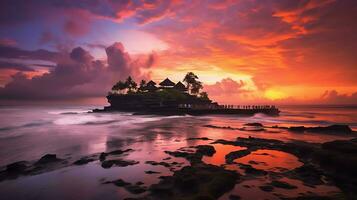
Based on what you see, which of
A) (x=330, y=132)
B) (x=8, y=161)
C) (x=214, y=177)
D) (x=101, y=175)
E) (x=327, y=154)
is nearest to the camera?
(x=214, y=177)

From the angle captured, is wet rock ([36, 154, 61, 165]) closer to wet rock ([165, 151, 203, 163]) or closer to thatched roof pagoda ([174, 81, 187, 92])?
wet rock ([165, 151, 203, 163])

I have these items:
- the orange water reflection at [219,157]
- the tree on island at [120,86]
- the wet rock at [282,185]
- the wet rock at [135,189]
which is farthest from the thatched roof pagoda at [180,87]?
the wet rock at [135,189]

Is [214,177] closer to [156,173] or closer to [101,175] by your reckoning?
[156,173]

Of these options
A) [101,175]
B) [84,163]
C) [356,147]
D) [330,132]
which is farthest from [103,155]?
[330,132]

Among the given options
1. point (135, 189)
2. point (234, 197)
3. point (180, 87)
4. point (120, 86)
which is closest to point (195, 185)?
point (234, 197)

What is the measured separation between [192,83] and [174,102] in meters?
16.6

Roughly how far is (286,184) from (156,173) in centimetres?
583

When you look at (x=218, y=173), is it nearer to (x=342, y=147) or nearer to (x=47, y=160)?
(x=342, y=147)

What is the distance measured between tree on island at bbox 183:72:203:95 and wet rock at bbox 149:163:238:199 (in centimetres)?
8877

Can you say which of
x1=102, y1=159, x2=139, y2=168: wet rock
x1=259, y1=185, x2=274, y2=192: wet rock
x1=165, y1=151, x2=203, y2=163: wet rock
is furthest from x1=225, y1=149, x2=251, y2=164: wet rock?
x1=102, y1=159, x2=139, y2=168: wet rock

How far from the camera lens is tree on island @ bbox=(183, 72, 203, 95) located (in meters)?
98.8

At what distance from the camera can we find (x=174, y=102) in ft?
284

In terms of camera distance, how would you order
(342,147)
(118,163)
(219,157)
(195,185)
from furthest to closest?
(219,157) → (342,147) → (118,163) → (195,185)

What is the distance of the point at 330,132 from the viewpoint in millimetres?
28719
